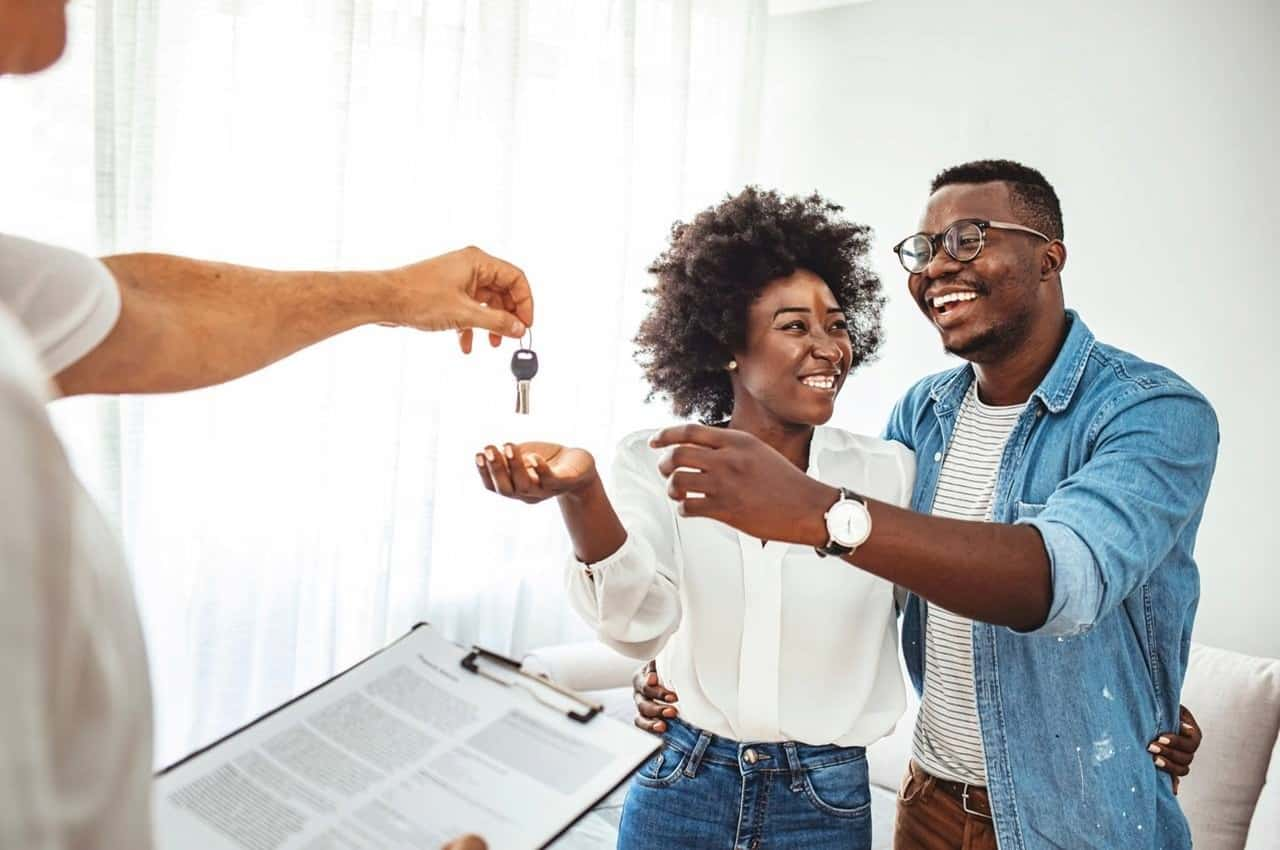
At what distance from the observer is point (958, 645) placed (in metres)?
1.56

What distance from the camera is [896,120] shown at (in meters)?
3.56

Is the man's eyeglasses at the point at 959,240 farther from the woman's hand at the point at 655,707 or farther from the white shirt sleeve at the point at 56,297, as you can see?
the white shirt sleeve at the point at 56,297

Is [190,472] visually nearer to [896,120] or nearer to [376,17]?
[376,17]

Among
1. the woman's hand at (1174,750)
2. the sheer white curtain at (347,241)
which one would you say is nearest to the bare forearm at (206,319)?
the woman's hand at (1174,750)

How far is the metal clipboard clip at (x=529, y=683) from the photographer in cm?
101

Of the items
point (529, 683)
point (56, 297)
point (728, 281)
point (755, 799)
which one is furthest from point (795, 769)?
point (56, 297)

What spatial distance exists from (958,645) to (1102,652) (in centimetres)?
22

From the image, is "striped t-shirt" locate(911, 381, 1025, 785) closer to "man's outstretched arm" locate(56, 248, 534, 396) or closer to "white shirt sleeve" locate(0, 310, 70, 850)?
"man's outstretched arm" locate(56, 248, 534, 396)

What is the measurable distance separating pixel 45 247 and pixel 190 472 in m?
1.82

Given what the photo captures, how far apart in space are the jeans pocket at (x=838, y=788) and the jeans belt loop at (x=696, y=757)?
0.16 m

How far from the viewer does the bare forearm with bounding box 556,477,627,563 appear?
1396mm

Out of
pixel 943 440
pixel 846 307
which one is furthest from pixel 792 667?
pixel 846 307

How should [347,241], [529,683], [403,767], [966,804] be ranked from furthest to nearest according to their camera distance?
1. [347,241]
2. [966,804]
3. [529,683]
4. [403,767]

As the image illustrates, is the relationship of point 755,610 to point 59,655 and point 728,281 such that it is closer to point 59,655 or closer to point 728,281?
point 728,281
